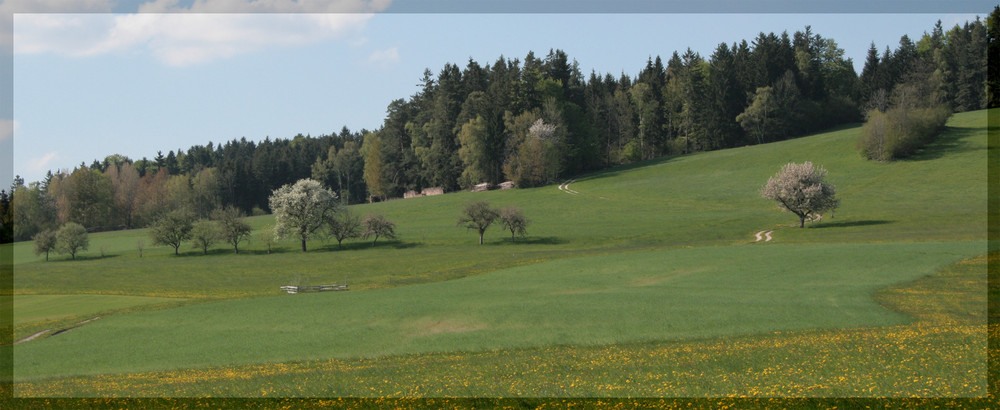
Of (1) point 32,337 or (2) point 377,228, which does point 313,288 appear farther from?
(2) point 377,228

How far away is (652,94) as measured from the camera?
150875 millimetres

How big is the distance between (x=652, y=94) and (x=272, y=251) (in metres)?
101

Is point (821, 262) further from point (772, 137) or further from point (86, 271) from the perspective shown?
point (772, 137)

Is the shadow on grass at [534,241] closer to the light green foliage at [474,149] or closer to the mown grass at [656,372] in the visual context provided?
the light green foliage at [474,149]

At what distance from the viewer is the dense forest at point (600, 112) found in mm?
129125

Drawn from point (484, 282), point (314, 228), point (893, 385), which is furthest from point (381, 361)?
point (314, 228)

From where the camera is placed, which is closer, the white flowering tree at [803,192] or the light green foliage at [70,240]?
the white flowering tree at [803,192]

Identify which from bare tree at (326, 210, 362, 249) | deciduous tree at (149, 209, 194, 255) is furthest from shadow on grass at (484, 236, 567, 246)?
deciduous tree at (149, 209, 194, 255)

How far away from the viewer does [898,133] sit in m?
97.5

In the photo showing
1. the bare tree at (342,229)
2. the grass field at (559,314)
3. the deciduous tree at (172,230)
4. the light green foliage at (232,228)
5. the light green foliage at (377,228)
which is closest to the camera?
the grass field at (559,314)

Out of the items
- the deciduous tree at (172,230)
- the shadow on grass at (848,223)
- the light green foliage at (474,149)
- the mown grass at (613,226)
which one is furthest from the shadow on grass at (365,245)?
the shadow on grass at (848,223)

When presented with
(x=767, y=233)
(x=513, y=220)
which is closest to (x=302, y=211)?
(x=513, y=220)

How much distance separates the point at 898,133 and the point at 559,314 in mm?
91182

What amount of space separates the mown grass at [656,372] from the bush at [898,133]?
83.2 metres
